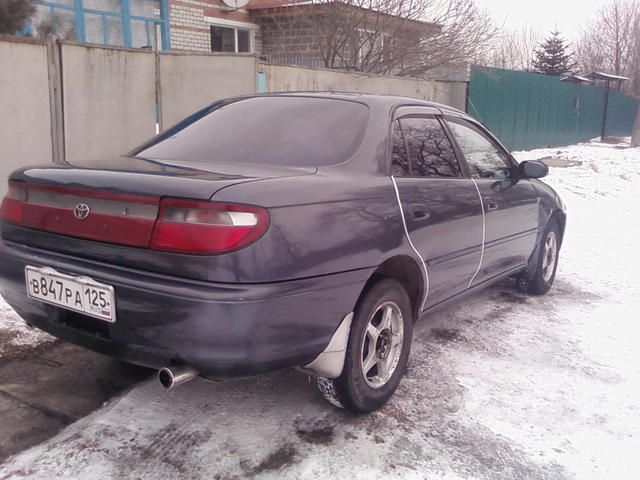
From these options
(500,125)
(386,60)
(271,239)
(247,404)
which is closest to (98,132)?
(247,404)

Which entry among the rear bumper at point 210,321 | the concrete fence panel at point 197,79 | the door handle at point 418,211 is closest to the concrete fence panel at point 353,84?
the concrete fence panel at point 197,79

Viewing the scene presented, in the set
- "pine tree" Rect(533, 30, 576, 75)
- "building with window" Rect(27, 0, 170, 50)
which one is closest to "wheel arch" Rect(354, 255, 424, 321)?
"building with window" Rect(27, 0, 170, 50)

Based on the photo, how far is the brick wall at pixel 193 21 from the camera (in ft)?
48.5

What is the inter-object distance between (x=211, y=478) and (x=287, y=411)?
25.2 inches

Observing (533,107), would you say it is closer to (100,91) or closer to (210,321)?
(100,91)

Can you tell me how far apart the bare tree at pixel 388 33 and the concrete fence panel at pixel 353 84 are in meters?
0.67

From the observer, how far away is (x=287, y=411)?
3.06 metres

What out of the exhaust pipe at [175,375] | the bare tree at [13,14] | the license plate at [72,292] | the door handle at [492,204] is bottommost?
the exhaust pipe at [175,375]

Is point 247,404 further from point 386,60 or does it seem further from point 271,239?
point 386,60

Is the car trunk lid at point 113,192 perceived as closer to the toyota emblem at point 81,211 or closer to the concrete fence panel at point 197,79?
the toyota emblem at point 81,211

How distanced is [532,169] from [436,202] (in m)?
1.43

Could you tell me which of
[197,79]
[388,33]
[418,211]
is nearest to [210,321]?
[418,211]

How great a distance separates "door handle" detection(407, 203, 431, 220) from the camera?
124 inches

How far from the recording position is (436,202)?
133 inches
